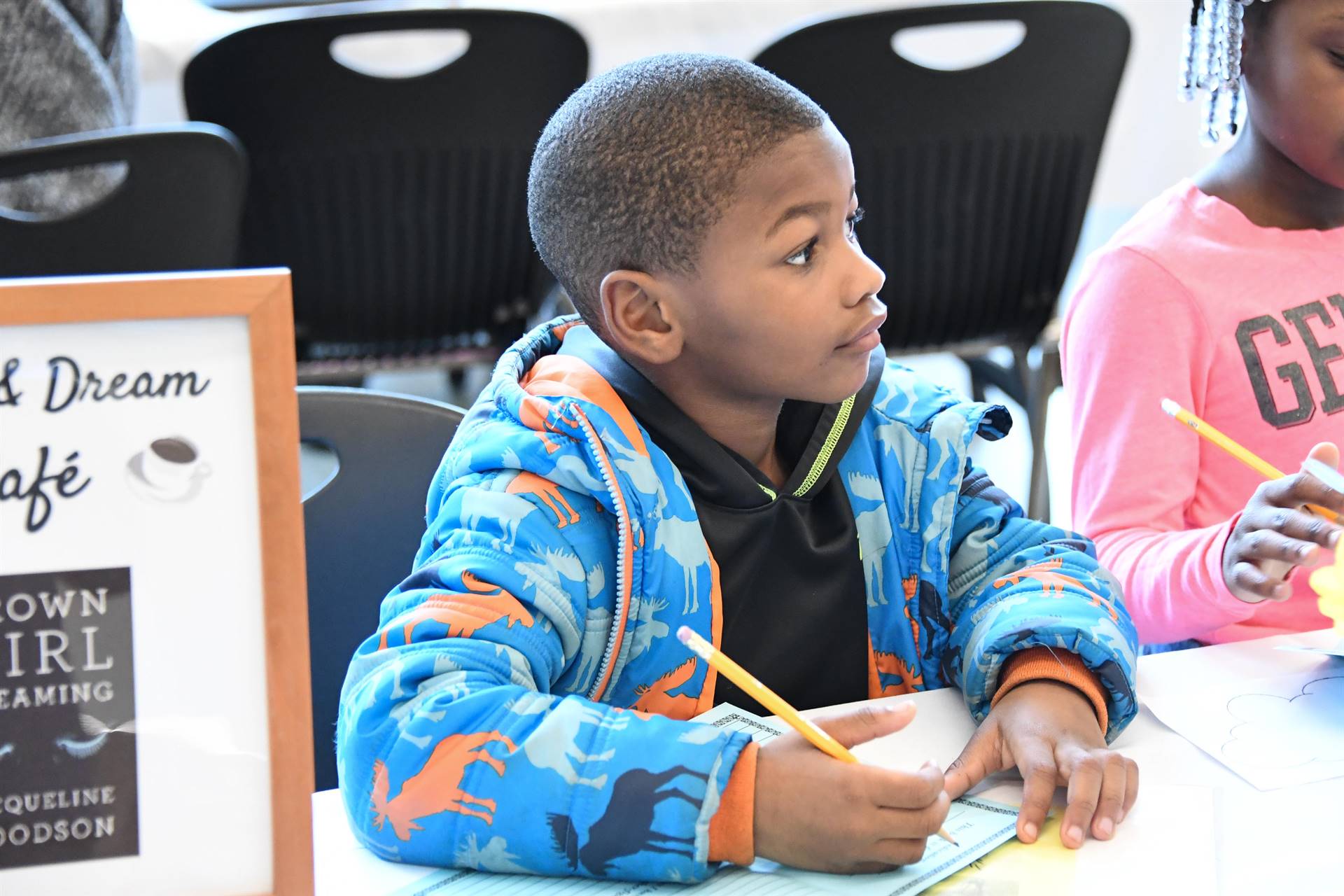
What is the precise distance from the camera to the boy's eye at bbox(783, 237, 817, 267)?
1034mm

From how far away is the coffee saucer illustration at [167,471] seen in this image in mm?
625

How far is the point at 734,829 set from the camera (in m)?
0.77

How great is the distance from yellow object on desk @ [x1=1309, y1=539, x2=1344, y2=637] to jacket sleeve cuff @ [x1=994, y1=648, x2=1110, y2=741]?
146 mm

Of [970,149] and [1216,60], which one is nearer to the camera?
[1216,60]

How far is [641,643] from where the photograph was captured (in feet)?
3.35

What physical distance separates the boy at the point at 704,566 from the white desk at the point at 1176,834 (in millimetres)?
22

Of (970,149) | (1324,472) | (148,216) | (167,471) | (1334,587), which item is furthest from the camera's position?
(970,149)

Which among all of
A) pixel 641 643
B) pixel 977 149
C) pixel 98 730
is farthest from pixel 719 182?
pixel 977 149

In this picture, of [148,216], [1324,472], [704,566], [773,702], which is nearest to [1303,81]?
[1324,472]

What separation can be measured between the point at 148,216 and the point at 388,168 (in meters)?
0.54

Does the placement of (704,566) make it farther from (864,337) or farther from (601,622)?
(864,337)

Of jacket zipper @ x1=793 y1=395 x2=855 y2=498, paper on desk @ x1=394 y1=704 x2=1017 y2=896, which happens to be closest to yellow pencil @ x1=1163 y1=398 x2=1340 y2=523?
jacket zipper @ x1=793 y1=395 x2=855 y2=498

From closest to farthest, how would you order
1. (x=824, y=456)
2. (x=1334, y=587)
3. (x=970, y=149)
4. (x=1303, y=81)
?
(x=1334, y=587)
(x=824, y=456)
(x=1303, y=81)
(x=970, y=149)

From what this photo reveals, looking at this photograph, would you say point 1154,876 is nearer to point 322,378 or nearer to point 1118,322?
point 1118,322
